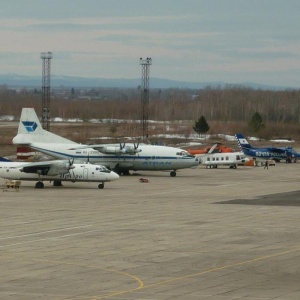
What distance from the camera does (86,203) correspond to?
66.8 meters

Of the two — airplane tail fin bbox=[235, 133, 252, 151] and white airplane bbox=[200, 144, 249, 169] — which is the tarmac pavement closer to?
white airplane bbox=[200, 144, 249, 169]

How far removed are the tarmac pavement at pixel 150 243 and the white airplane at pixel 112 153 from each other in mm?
13665

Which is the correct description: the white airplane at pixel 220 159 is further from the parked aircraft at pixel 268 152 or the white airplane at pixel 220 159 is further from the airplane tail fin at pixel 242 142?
the airplane tail fin at pixel 242 142

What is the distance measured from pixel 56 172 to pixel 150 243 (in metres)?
36.2

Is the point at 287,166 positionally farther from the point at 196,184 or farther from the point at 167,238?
the point at 167,238

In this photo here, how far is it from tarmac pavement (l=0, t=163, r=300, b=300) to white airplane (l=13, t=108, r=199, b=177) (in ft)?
44.8

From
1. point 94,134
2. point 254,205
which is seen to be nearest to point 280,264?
point 254,205

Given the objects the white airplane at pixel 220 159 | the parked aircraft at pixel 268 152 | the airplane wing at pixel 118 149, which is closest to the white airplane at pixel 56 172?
the airplane wing at pixel 118 149

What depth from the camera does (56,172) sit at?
80125 mm

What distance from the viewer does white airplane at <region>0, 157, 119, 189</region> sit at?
79.8 metres

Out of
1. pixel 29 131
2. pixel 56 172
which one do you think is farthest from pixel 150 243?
pixel 29 131

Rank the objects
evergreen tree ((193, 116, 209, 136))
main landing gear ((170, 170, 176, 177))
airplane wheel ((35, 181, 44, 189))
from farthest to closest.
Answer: evergreen tree ((193, 116, 209, 136)) < main landing gear ((170, 170, 176, 177)) < airplane wheel ((35, 181, 44, 189))

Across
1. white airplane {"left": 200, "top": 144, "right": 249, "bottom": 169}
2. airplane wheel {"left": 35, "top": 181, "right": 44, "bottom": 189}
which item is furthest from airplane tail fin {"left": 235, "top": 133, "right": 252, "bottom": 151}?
airplane wheel {"left": 35, "top": 181, "right": 44, "bottom": 189}

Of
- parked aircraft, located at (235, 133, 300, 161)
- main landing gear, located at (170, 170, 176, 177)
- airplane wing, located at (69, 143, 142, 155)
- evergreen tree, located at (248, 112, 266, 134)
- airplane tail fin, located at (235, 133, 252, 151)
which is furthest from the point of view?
evergreen tree, located at (248, 112, 266, 134)
